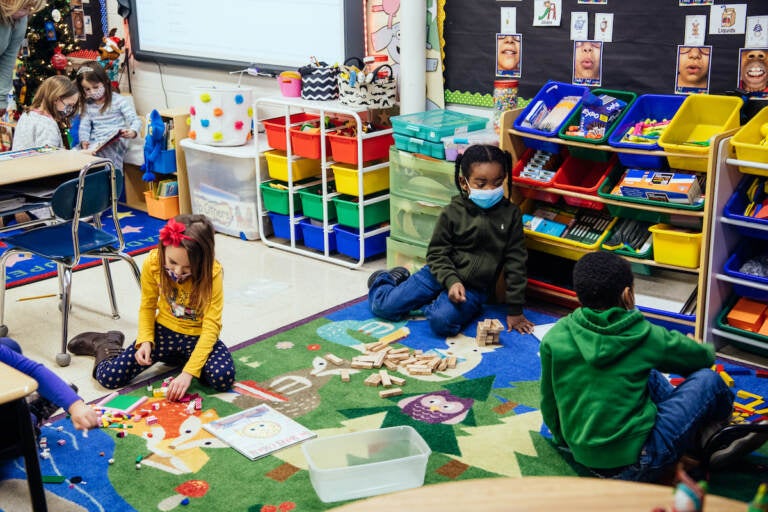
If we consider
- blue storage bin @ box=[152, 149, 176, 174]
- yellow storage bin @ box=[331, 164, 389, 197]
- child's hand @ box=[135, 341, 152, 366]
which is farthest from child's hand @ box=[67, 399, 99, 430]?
blue storage bin @ box=[152, 149, 176, 174]

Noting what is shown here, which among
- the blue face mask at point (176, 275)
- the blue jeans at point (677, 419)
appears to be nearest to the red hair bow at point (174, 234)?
the blue face mask at point (176, 275)

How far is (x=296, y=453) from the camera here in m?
2.86

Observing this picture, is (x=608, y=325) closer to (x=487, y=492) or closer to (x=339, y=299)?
(x=487, y=492)

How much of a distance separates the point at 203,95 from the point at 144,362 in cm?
227

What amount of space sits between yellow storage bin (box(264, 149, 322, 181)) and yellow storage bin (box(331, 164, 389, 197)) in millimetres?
259

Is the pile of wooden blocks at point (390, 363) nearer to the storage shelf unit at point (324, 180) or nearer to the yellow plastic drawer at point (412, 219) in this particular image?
the yellow plastic drawer at point (412, 219)

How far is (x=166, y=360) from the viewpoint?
3447mm

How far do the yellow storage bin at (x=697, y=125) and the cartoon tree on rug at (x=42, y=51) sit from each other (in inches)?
175

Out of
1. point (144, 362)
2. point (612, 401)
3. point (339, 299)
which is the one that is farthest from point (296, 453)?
point (339, 299)

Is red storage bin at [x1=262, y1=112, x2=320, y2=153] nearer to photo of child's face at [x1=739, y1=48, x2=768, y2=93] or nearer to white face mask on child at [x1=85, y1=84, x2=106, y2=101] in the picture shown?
white face mask on child at [x1=85, y1=84, x2=106, y2=101]

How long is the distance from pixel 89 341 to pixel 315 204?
161cm

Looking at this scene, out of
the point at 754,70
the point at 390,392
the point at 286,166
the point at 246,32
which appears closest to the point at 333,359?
the point at 390,392

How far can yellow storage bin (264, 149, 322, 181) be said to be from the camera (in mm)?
4938

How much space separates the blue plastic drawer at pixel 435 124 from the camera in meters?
4.17
